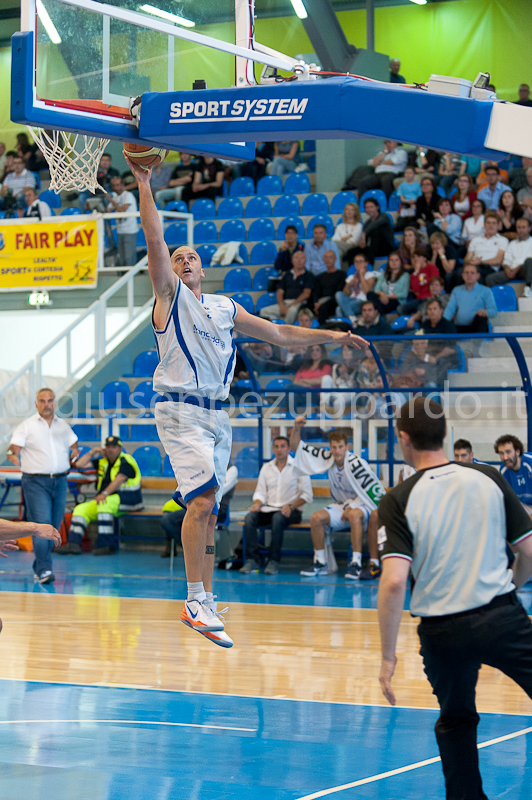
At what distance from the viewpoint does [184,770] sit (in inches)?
214

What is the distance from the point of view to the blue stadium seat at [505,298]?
14289mm

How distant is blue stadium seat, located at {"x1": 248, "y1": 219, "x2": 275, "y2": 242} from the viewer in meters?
17.6

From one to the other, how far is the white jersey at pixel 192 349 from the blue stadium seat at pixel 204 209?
13.4m

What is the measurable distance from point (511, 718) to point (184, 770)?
89.4 inches

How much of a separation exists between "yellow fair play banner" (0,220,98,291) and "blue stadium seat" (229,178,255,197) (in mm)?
3250

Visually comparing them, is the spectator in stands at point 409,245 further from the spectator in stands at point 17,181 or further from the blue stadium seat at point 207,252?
the spectator in stands at point 17,181

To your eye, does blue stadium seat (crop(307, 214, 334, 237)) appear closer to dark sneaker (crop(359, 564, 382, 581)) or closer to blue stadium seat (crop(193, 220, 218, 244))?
blue stadium seat (crop(193, 220, 218, 244))

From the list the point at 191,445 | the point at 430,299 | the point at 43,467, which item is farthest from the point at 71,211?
the point at 191,445

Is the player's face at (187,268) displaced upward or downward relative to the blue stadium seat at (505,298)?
downward

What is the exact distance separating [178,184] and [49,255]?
3.19m

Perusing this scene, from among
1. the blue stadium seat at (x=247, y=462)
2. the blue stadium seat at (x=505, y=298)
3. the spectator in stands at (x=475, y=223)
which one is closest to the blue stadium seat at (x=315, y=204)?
the spectator in stands at (x=475, y=223)

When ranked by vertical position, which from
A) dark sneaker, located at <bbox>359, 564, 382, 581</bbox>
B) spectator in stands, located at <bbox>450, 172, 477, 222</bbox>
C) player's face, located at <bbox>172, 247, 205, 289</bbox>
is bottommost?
dark sneaker, located at <bbox>359, 564, 382, 581</bbox>

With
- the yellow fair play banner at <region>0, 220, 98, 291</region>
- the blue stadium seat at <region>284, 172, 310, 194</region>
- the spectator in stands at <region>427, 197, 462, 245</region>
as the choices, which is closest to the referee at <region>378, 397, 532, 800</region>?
the spectator in stands at <region>427, 197, 462, 245</region>

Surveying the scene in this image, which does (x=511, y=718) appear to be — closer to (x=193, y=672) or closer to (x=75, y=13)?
(x=193, y=672)
